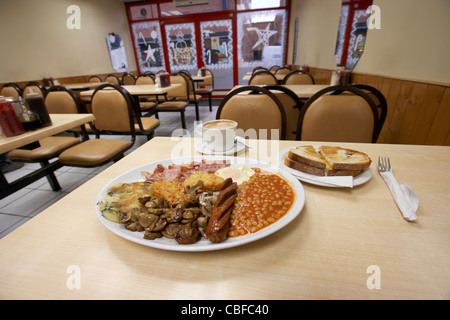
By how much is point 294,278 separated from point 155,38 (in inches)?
412

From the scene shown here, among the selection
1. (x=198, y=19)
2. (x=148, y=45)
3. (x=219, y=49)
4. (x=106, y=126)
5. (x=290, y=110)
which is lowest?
(x=106, y=126)

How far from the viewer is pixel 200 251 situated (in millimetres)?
479

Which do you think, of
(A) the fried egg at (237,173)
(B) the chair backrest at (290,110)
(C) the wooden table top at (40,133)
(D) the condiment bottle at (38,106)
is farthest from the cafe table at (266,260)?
(B) the chair backrest at (290,110)

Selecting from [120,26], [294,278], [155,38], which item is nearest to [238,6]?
[155,38]

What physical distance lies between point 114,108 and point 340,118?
7.92 ft

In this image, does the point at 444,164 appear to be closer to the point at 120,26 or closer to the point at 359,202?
the point at 359,202

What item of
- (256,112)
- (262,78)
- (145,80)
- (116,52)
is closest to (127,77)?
(145,80)

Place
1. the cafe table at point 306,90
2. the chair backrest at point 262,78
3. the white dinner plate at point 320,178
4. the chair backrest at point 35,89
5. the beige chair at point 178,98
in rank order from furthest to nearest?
the beige chair at point 178,98
the chair backrest at point 262,78
the chair backrest at point 35,89
the cafe table at point 306,90
the white dinner plate at point 320,178

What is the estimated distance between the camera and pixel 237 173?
30.9 inches

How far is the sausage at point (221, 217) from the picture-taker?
0.49m

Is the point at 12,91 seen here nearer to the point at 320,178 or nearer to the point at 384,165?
the point at 320,178

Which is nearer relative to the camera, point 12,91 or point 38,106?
point 38,106

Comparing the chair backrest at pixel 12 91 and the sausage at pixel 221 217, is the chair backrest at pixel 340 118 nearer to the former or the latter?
the sausage at pixel 221 217

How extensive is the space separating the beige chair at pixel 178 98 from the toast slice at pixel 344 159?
4083 mm
